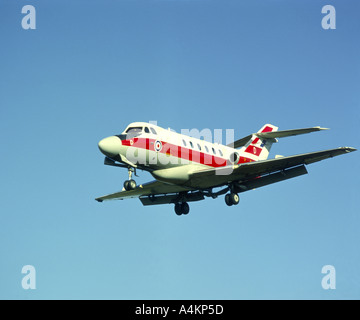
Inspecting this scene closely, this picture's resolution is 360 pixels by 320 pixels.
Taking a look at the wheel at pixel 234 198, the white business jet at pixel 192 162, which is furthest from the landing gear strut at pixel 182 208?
the wheel at pixel 234 198

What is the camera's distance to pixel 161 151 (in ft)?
120

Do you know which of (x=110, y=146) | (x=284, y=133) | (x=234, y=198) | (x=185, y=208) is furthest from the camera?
(x=185, y=208)

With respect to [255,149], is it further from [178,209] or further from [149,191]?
[149,191]

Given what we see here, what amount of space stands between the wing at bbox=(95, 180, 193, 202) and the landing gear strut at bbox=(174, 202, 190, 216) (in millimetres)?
925

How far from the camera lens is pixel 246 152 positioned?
41906mm

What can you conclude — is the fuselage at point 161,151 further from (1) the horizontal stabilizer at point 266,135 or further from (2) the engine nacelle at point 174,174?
(1) the horizontal stabilizer at point 266,135

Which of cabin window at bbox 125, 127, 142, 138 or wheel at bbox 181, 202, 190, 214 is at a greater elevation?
cabin window at bbox 125, 127, 142, 138

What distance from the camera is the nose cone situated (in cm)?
3494

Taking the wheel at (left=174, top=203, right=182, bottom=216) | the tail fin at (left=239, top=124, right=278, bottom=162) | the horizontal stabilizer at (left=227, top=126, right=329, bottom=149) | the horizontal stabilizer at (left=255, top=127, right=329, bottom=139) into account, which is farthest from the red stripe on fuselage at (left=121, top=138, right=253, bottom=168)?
the wheel at (left=174, top=203, right=182, bottom=216)

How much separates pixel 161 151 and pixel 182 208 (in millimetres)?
6102

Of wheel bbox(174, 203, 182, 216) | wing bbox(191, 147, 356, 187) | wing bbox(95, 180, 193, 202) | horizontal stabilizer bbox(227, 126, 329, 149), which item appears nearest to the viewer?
wing bbox(191, 147, 356, 187)

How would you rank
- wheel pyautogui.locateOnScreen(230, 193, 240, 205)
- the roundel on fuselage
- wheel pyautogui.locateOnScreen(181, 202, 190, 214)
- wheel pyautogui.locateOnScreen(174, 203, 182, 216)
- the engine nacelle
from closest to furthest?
1. the roundel on fuselage
2. the engine nacelle
3. wheel pyautogui.locateOnScreen(230, 193, 240, 205)
4. wheel pyautogui.locateOnScreen(181, 202, 190, 214)
5. wheel pyautogui.locateOnScreen(174, 203, 182, 216)

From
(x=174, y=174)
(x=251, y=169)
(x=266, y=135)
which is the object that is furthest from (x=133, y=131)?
(x=266, y=135)

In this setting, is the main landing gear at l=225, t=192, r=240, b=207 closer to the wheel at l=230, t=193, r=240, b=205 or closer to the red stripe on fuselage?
the wheel at l=230, t=193, r=240, b=205
